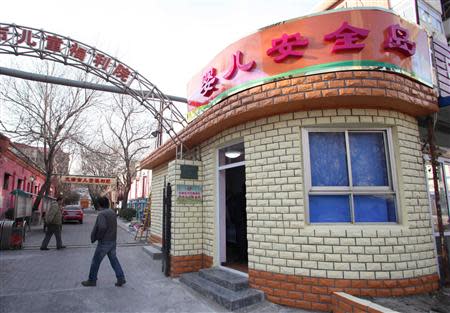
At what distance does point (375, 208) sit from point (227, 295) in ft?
8.49

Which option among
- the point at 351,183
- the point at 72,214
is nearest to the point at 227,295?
the point at 351,183

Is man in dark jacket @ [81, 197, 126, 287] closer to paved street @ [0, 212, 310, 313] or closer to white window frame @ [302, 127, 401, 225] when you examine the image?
paved street @ [0, 212, 310, 313]

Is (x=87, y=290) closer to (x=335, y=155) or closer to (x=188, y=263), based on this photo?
(x=188, y=263)

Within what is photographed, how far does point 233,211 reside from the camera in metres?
8.16

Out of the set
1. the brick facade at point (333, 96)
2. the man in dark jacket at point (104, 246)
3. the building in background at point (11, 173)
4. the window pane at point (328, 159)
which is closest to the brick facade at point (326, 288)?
the window pane at point (328, 159)

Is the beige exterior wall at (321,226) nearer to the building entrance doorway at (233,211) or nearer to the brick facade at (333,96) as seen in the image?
the brick facade at (333,96)

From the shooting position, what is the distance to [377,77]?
159 inches

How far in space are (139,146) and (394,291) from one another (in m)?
24.4

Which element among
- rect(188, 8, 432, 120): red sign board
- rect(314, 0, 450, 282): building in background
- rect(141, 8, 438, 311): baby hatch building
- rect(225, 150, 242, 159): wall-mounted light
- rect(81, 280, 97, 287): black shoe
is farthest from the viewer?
rect(225, 150, 242, 159): wall-mounted light

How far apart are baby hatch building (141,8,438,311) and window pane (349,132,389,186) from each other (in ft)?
0.05

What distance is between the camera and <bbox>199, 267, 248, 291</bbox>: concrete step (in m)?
4.64

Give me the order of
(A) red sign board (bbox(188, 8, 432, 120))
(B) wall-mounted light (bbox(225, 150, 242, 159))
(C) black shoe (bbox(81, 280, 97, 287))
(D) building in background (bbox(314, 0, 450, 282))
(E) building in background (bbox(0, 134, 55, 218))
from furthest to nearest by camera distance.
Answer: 1. (E) building in background (bbox(0, 134, 55, 218))
2. (B) wall-mounted light (bbox(225, 150, 242, 159))
3. (C) black shoe (bbox(81, 280, 97, 287))
4. (D) building in background (bbox(314, 0, 450, 282))
5. (A) red sign board (bbox(188, 8, 432, 120))

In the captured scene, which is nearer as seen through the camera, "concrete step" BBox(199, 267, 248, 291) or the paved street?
the paved street

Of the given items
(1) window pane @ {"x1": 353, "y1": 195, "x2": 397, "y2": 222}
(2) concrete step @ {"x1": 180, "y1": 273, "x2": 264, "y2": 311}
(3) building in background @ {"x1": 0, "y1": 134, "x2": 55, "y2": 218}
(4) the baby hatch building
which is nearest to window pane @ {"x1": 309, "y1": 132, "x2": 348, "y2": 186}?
(4) the baby hatch building
